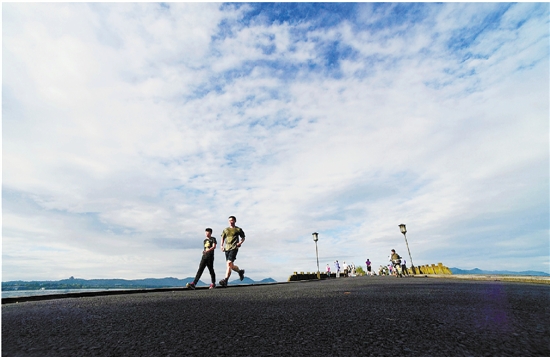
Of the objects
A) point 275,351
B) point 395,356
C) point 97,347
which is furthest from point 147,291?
point 395,356

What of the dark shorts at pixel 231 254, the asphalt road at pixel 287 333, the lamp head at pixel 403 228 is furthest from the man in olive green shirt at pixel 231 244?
the lamp head at pixel 403 228

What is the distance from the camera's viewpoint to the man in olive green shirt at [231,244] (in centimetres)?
820

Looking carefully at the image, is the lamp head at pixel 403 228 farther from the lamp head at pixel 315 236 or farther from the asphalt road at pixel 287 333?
the asphalt road at pixel 287 333

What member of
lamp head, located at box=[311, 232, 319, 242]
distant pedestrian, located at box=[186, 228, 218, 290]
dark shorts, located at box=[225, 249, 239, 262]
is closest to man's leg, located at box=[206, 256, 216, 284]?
distant pedestrian, located at box=[186, 228, 218, 290]

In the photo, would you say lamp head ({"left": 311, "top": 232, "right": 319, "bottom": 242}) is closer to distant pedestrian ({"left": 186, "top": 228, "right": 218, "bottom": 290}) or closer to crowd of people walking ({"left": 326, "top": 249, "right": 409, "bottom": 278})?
crowd of people walking ({"left": 326, "top": 249, "right": 409, "bottom": 278})

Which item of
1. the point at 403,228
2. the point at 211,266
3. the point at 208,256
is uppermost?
the point at 403,228

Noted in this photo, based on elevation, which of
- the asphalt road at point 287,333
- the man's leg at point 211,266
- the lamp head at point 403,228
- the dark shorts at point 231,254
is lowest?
the asphalt road at point 287,333

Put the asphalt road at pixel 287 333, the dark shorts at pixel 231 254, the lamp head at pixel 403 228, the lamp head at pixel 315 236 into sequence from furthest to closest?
the lamp head at pixel 315 236
the lamp head at pixel 403 228
the dark shorts at pixel 231 254
the asphalt road at pixel 287 333

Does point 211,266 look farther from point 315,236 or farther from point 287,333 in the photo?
point 315,236

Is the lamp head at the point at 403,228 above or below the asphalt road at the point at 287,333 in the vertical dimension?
above

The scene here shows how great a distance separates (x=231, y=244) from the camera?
824 cm

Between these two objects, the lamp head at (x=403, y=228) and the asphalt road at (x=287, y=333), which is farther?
the lamp head at (x=403, y=228)

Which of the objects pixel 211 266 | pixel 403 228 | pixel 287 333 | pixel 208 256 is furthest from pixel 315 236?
pixel 287 333

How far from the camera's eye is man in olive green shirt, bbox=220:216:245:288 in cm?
820
